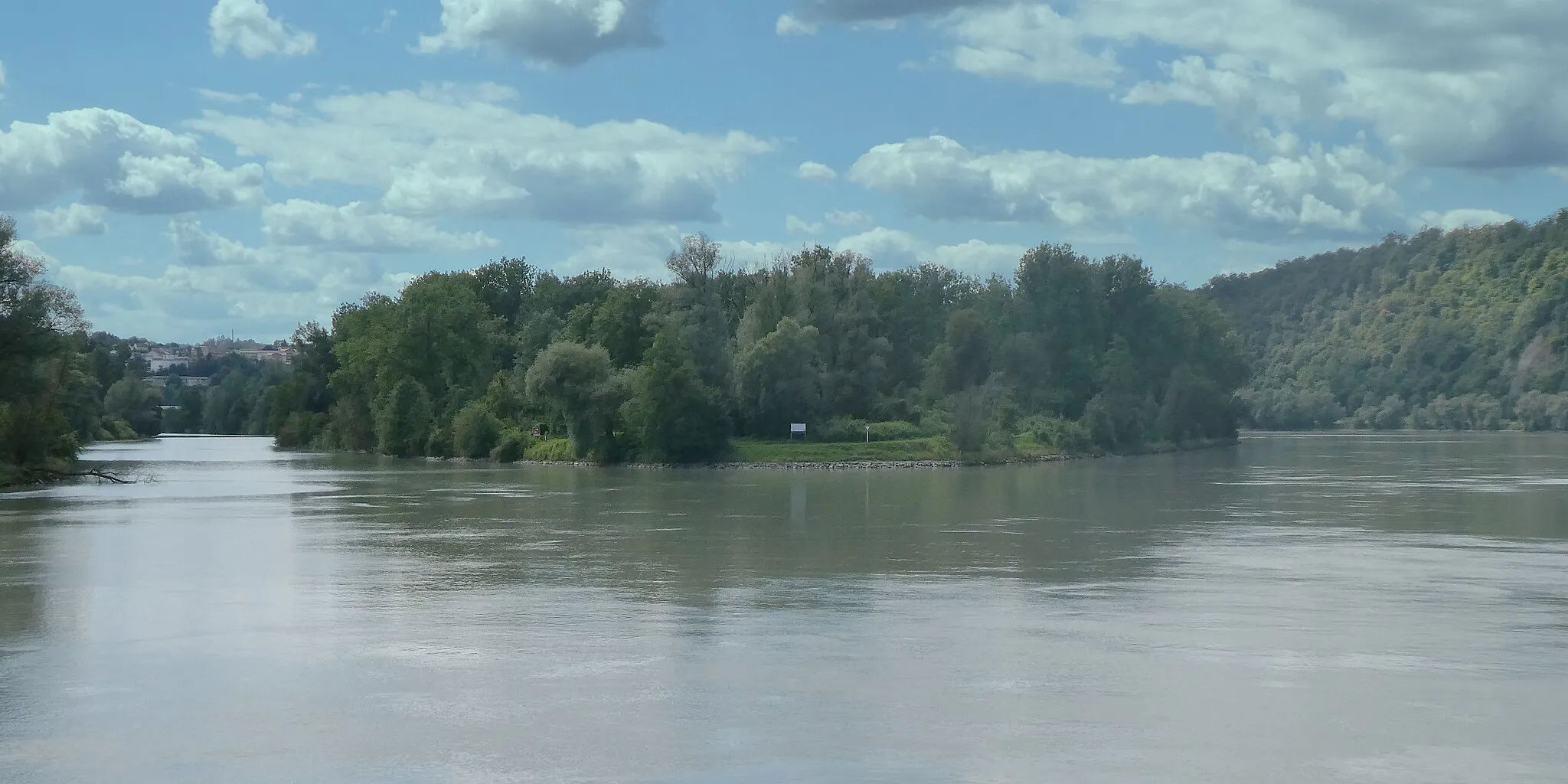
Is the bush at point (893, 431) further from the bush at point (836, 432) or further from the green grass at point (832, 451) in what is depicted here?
the green grass at point (832, 451)

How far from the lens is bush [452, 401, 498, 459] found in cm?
10075

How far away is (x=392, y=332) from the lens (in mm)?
113688

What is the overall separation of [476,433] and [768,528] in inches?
2617

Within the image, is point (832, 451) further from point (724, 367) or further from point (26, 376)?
point (26, 376)

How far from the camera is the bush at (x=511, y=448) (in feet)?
320

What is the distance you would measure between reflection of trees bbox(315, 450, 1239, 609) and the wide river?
26 cm

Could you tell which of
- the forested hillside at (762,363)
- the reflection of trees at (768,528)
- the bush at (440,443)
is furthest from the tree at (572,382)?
the reflection of trees at (768,528)

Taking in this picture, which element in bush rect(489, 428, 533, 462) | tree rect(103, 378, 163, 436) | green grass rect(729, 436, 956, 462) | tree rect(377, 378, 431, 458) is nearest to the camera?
green grass rect(729, 436, 956, 462)

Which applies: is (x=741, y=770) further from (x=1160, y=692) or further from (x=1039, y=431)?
(x=1039, y=431)

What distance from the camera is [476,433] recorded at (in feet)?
330

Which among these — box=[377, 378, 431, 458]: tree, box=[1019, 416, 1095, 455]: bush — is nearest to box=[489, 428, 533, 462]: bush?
box=[377, 378, 431, 458]: tree

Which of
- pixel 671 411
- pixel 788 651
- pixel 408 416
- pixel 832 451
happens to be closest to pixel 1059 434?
pixel 832 451

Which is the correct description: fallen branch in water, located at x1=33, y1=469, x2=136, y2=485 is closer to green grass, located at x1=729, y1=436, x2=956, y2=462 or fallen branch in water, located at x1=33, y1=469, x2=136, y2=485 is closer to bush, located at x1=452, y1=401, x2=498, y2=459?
bush, located at x1=452, y1=401, x2=498, y2=459

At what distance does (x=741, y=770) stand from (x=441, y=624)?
9.13 meters
